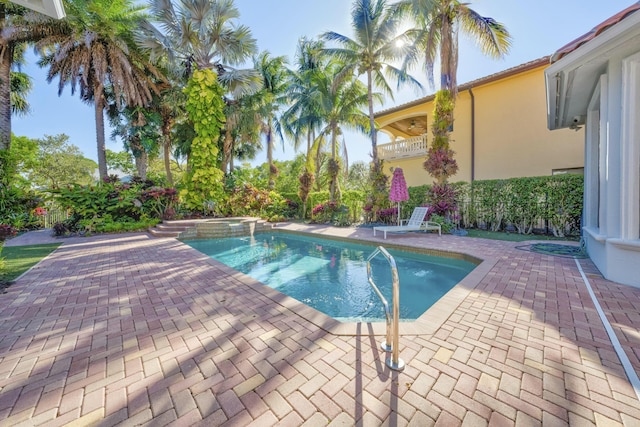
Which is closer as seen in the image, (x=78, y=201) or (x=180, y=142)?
(x=78, y=201)

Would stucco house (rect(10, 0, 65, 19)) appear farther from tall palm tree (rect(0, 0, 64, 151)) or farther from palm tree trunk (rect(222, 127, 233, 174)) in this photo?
tall palm tree (rect(0, 0, 64, 151))

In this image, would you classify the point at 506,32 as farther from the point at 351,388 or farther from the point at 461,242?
the point at 351,388

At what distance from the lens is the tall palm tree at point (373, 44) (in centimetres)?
1202

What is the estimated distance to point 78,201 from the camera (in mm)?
11250

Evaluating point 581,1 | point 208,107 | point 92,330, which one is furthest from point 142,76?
point 581,1

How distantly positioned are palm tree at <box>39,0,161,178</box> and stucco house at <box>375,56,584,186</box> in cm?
1498

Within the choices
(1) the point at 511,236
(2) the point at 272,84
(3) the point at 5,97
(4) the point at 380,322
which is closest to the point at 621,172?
(4) the point at 380,322

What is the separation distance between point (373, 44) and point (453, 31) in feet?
12.2

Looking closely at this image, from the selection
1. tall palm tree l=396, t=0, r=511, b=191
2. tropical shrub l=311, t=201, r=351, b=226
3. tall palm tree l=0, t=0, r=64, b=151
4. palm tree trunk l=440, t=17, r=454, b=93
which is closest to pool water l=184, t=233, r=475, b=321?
tropical shrub l=311, t=201, r=351, b=226

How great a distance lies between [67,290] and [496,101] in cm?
1624

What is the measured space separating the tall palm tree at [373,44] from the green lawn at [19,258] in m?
12.2

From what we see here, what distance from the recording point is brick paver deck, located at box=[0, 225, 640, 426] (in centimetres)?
173

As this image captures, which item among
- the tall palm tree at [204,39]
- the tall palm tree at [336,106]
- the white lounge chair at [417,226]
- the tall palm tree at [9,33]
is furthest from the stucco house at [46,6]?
the tall palm tree at [9,33]

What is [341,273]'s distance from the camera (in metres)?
6.42
